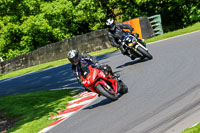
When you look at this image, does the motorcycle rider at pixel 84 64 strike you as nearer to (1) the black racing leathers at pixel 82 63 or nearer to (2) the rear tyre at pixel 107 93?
(1) the black racing leathers at pixel 82 63

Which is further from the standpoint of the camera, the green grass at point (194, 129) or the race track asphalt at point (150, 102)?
the race track asphalt at point (150, 102)

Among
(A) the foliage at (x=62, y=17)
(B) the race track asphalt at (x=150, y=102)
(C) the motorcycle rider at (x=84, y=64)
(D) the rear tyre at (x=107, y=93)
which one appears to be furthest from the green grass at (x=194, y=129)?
(A) the foliage at (x=62, y=17)

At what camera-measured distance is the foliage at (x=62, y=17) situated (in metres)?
32.5

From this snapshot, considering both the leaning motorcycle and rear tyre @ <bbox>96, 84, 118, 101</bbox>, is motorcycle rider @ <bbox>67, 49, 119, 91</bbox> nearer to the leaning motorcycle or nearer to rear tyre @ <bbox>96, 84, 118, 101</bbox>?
rear tyre @ <bbox>96, 84, 118, 101</bbox>

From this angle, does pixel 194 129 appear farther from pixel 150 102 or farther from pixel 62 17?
pixel 62 17

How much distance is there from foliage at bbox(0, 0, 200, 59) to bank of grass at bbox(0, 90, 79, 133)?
60.2 feet

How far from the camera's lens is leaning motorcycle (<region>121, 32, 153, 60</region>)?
1434cm

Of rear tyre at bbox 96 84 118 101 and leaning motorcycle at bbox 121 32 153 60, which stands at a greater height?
leaning motorcycle at bbox 121 32 153 60

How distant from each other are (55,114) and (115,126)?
4.07m

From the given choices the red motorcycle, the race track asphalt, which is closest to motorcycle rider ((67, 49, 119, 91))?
the red motorcycle

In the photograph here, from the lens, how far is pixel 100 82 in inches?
377

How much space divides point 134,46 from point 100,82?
523 cm

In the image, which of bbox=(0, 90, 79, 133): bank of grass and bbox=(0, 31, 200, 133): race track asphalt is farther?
bbox=(0, 90, 79, 133): bank of grass

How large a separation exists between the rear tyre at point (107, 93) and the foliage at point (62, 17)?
71.1 ft
